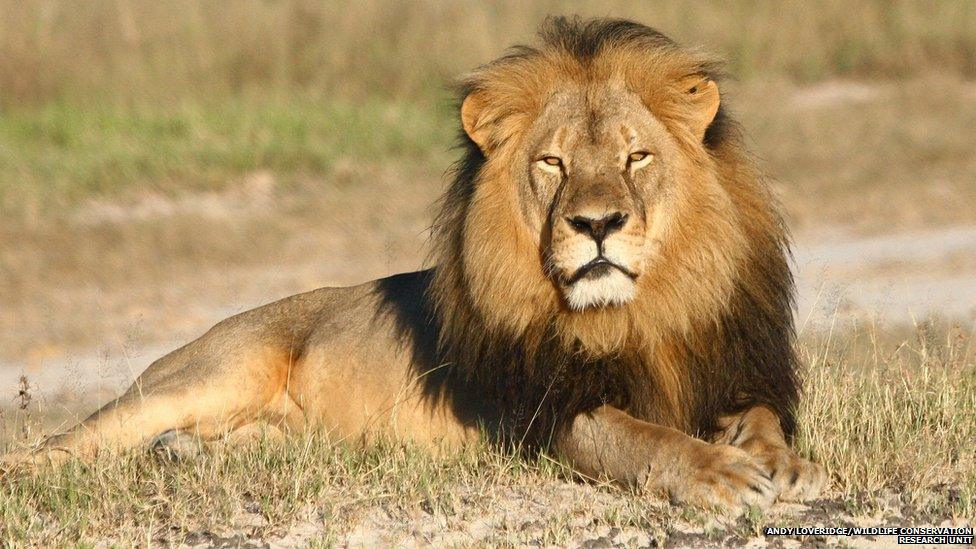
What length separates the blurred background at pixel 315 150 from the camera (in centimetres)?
823

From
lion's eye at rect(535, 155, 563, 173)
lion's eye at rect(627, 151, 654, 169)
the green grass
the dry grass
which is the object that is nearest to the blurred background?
the green grass

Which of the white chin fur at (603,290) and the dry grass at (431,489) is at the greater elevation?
the white chin fur at (603,290)

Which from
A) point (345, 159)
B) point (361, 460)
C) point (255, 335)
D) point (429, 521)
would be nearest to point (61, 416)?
point (255, 335)

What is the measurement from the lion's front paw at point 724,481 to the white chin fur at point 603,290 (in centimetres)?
43

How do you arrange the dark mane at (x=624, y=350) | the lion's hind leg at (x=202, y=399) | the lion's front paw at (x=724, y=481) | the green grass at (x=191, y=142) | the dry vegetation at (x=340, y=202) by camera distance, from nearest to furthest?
the lion's front paw at (x=724, y=481), the dry vegetation at (x=340, y=202), the dark mane at (x=624, y=350), the lion's hind leg at (x=202, y=399), the green grass at (x=191, y=142)

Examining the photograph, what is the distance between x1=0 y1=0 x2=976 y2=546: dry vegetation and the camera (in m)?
3.93

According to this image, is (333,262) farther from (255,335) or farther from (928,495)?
(928,495)

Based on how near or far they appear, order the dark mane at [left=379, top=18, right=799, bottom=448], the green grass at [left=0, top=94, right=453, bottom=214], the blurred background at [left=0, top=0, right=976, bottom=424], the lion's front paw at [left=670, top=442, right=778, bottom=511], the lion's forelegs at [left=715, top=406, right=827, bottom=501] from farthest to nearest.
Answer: the green grass at [left=0, top=94, right=453, bottom=214] < the blurred background at [left=0, top=0, right=976, bottom=424] < the dark mane at [left=379, top=18, right=799, bottom=448] < the lion's forelegs at [left=715, top=406, right=827, bottom=501] < the lion's front paw at [left=670, top=442, right=778, bottom=511]

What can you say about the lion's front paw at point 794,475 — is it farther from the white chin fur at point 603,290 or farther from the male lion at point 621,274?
the white chin fur at point 603,290

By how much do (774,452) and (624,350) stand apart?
498mm

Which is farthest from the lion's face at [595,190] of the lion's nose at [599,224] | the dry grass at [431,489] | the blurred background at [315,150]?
the blurred background at [315,150]

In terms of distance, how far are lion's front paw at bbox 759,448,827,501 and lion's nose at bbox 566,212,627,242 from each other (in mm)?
703

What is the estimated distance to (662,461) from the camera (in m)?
3.80

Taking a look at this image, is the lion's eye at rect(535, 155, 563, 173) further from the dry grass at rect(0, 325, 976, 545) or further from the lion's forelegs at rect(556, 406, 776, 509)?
the dry grass at rect(0, 325, 976, 545)
